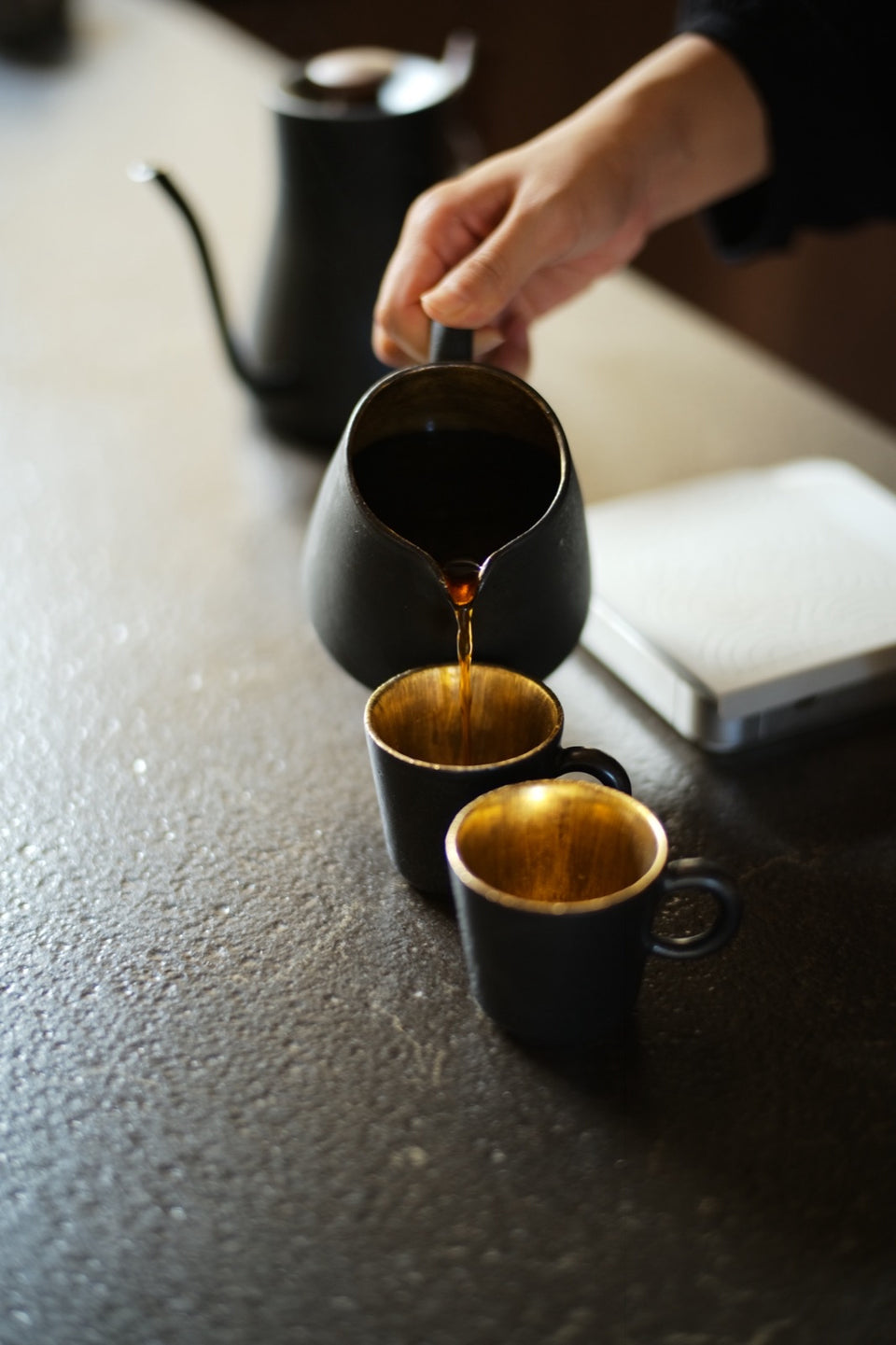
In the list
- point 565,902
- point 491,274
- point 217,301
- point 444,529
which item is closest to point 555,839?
point 565,902

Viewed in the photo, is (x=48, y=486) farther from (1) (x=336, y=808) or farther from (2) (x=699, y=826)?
(2) (x=699, y=826)

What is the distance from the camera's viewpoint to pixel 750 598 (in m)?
0.79

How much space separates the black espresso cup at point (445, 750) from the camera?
58 cm

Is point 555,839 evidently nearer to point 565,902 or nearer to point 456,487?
point 565,902

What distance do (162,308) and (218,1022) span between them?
0.86m

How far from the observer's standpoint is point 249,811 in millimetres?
718

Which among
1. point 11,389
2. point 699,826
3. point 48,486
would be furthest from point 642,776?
point 11,389

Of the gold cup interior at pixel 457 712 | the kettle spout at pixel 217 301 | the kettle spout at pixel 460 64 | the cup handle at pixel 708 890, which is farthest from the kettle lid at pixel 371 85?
the cup handle at pixel 708 890

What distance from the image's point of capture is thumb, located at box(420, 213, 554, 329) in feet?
2.45

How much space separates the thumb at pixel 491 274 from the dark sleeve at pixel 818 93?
23 cm

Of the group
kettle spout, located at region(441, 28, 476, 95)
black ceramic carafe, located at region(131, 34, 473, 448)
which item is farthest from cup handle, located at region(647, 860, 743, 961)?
kettle spout, located at region(441, 28, 476, 95)

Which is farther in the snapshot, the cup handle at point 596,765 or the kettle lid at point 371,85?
the kettle lid at point 371,85

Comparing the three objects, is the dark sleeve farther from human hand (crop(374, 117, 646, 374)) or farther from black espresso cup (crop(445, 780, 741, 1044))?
black espresso cup (crop(445, 780, 741, 1044))

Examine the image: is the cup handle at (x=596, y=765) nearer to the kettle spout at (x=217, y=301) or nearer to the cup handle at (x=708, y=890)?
the cup handle at (x=708, y=890)
